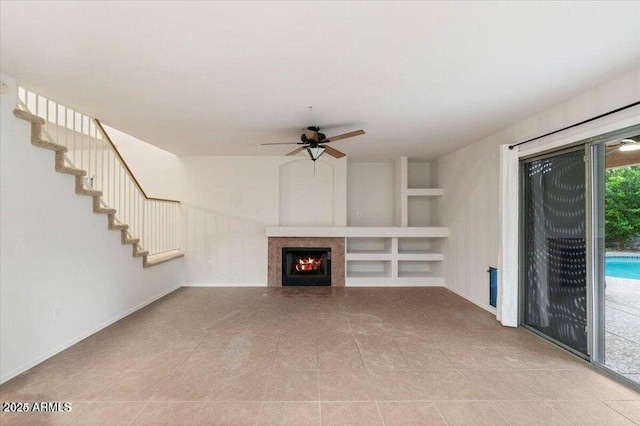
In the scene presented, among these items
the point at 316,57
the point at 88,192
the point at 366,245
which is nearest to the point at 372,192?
the point at 366,245

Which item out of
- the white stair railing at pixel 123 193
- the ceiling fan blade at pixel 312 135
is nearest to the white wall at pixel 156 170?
the white stair railing at pixel 123 193

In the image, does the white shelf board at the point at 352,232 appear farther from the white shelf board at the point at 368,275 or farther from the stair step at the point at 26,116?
the stair step at the point at 26,116

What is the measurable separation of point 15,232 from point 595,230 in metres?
5.51

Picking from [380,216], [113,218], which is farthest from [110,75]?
[380,216]

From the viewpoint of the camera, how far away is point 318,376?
2592 mm

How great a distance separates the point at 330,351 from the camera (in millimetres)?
3076

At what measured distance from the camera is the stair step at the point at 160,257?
4.72m

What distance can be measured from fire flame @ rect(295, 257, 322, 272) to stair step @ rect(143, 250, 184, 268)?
2447mm

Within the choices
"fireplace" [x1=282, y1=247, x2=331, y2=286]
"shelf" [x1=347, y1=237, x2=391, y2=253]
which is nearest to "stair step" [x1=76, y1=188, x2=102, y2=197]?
"fireplace" [x1=282, y1=247, x2=331, y2=286]

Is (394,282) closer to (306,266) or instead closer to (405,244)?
(405,244)

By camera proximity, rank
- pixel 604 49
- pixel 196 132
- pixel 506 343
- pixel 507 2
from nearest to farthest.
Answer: pixel 507 2
pixel 604 49
pixel 506 343
pixel 196 132

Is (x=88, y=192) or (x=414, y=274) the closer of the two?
(x=88, y=192)

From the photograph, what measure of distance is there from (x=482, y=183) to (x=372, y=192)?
2.59 meters

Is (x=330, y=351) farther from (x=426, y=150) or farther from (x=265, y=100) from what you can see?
(x=426, y=150)
